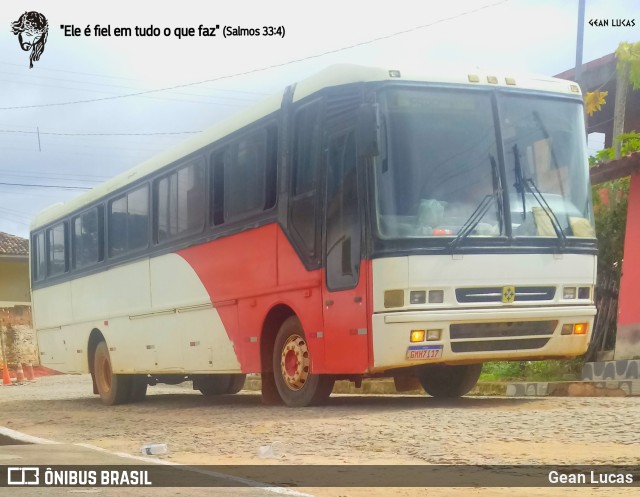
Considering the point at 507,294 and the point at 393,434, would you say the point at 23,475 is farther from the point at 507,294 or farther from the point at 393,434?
the point at 507,294

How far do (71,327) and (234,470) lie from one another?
1226 cm

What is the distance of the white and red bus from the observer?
10461 millimetres

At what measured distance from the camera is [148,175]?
52.6 feet

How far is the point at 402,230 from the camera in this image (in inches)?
411

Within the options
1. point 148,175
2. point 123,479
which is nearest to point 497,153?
point 123,479

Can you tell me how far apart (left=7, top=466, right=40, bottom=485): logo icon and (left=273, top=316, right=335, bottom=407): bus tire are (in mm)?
4217

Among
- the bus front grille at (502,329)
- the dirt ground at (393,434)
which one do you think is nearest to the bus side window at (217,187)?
the dirt ground at (393,434)

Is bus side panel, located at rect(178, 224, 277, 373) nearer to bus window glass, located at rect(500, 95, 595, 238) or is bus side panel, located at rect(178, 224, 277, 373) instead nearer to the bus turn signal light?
bus window glass, located at rect(500, 95, 595, 238)

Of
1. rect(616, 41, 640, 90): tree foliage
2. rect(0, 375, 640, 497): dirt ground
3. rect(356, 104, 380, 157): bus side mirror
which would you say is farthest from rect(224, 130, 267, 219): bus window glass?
rect(616, 41, 640, 90): tree foliage

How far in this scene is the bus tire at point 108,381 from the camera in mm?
17578

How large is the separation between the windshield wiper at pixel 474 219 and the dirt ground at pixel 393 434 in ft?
5.39

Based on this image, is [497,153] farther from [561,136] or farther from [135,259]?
[135,259]

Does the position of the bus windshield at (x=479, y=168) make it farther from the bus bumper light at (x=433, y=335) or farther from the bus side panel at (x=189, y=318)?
the bus side panel at (x=189, y=318)

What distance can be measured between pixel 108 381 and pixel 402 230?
8.82 meters
